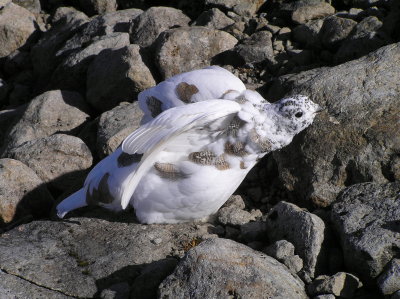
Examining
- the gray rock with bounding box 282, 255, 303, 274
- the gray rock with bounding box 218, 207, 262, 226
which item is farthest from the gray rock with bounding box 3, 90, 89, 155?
the gray rock with bounding box 282, 255, 303, 274

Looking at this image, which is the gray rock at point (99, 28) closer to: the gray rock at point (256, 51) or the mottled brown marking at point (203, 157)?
the gray rock at point (256, 51)

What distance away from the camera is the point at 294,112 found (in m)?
4.39

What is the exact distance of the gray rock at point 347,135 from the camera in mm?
4707

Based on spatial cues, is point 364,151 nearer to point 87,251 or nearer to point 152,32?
point 87,251

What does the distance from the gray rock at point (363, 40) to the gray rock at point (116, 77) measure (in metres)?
1.75

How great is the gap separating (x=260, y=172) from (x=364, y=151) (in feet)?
3.05

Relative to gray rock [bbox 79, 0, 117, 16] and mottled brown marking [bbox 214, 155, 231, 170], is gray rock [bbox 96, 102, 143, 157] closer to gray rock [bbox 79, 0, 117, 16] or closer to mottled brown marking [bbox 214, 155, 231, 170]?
mottled brown marking [bbox 214, 155, 231, 170]

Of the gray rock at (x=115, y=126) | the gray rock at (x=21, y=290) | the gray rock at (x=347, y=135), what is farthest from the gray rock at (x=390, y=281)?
the gray rock at (x=115, y=126)

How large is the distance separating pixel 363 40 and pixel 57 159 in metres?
2.73

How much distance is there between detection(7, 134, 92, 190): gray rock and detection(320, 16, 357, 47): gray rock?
234 centimetres

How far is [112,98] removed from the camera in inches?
261

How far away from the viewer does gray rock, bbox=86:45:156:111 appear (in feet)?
21.1

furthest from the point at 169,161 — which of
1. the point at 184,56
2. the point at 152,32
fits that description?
the point at 152,32

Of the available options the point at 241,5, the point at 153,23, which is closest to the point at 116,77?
the point at 153,23
